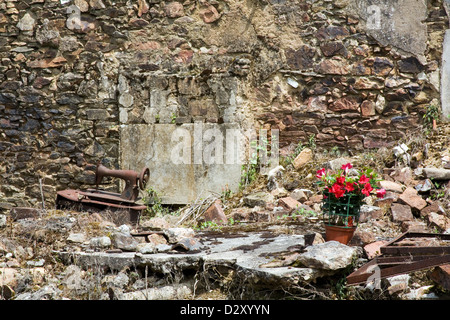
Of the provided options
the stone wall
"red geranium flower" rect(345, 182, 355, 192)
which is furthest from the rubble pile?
the stone wall

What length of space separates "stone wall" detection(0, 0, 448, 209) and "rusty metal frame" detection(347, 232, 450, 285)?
3.37 m

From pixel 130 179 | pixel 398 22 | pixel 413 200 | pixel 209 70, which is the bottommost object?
pixel 413 200

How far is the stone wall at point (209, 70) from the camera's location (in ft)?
20.7

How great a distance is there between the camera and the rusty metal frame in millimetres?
2912

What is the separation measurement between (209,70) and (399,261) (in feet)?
12.9

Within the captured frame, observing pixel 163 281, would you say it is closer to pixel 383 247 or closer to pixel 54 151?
pixel 383 247

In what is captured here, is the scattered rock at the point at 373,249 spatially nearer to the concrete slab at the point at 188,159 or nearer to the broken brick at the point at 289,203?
the broken brick at the point at 289,203

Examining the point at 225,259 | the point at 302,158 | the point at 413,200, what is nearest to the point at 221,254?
the point at 225,259

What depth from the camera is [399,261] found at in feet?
10.2

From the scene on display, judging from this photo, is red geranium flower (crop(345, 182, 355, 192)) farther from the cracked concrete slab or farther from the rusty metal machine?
the rusty metal machine

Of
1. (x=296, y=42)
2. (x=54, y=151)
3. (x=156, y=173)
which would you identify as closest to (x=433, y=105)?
(x=296, y=42)

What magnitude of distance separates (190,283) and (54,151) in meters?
4.02

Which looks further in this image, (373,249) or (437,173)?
(437,173)

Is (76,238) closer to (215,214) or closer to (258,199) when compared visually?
(215,214)
